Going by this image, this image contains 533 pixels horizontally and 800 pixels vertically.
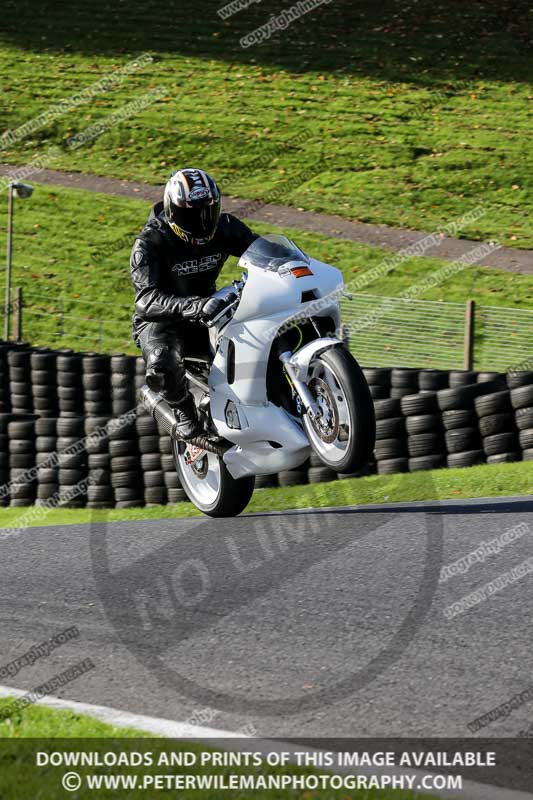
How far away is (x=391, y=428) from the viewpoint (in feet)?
36.1

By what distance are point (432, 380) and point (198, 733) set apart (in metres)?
7.63

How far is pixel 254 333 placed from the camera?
7.69m

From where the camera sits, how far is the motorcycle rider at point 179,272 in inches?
316

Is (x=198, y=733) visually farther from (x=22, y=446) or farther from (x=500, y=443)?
(x=22, y=446)

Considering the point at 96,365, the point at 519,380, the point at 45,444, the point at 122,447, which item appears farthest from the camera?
the point at 96,365

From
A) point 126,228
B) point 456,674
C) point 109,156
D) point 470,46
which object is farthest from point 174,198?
point 470,46

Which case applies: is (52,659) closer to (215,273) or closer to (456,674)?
(456,674)

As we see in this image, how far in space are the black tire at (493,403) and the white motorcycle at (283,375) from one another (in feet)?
10.7

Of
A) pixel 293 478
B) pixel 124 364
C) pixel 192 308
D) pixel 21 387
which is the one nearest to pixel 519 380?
pixel 293 478

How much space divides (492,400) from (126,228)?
14844mm

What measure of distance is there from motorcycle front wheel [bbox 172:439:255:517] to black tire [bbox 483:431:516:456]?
280 centimetres

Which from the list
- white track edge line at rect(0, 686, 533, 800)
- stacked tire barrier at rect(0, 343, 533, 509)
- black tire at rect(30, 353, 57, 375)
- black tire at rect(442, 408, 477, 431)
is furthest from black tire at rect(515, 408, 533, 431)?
white track edge line at rect(0, 686, 533, 800)

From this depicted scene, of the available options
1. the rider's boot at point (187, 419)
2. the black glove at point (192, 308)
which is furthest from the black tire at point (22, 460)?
the black glove at point (192, 308)

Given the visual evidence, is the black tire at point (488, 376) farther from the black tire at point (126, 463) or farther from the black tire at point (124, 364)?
the black tire at point (124, 364)
